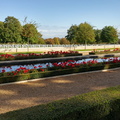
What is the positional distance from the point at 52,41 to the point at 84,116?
70.6 m

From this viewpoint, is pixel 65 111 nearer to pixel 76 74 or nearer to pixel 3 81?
pixel 3 81

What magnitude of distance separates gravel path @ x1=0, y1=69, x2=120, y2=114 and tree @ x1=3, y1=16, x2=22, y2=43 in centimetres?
3706

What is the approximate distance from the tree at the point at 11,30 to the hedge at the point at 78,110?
4060 cm

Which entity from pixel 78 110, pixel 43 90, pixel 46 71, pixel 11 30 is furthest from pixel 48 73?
pixel 11 30

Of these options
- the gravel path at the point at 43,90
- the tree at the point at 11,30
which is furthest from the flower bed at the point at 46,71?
the tree at the point at 11,30

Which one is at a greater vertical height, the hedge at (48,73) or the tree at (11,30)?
the tree at (11,30)

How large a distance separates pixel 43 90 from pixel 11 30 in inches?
1599

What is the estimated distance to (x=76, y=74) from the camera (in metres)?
8.25

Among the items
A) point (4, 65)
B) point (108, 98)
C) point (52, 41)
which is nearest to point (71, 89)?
point (108, 98)

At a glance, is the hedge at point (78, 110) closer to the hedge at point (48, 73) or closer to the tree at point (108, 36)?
the hedge at point (48, 73)

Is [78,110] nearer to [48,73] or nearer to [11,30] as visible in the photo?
[48,73]

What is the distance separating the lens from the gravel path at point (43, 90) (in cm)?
461

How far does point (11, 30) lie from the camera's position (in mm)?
42969

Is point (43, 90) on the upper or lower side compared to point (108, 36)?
lower
